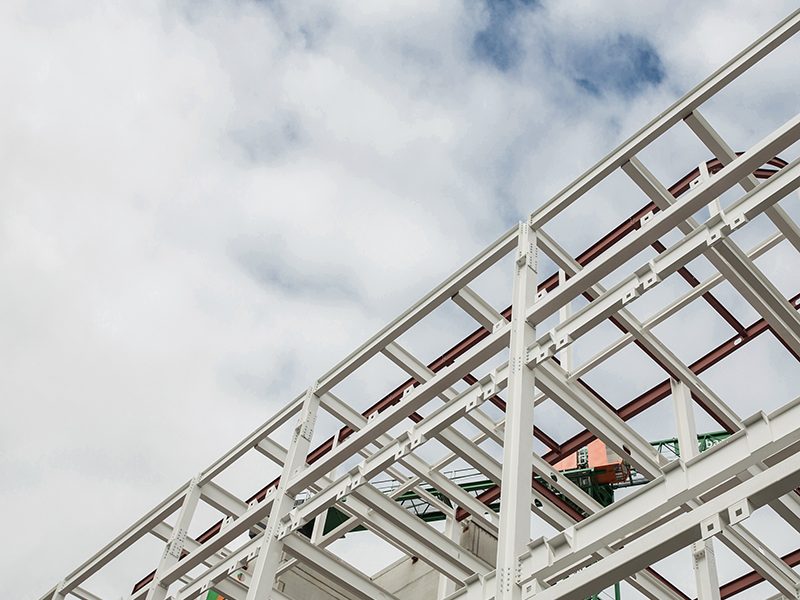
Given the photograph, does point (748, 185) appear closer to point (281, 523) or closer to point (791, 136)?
point (791, 136)

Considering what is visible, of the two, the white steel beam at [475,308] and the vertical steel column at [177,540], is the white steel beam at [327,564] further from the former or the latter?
the white steel beam at [475,308]

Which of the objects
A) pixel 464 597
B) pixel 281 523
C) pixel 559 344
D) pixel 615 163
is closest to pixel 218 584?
pixel 281 523

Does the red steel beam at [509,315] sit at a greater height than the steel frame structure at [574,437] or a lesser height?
greater

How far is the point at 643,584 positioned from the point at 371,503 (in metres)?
4.70

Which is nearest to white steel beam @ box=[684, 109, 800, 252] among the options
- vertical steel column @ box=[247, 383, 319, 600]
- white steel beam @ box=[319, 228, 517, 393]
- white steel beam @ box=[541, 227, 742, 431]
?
white steel beam @ box=[541, 227, 742, 431]

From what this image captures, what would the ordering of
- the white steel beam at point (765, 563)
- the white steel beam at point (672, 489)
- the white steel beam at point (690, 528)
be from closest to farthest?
the white steel beam at point (690, 528) < the white steel beam at point (672, 489) < the white steel beam at point (765, 563)

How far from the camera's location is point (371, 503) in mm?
14781

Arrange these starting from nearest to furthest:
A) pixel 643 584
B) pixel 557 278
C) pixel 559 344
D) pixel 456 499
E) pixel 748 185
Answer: pixel 559 344 < pixel 748 185 < pixel 643 584 < pixel 456 499 < pixel 557 278

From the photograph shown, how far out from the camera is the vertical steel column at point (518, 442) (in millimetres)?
10562

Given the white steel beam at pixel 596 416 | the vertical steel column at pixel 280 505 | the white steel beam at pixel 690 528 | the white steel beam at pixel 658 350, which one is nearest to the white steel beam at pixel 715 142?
the white steel beam at pixel 658 350

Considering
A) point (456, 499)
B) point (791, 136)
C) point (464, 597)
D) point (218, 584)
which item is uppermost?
point (791, 136)

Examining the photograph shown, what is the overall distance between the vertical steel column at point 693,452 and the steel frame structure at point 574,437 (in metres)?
0.04

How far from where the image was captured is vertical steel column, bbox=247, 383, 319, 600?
14.6m

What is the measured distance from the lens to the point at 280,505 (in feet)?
51.0
